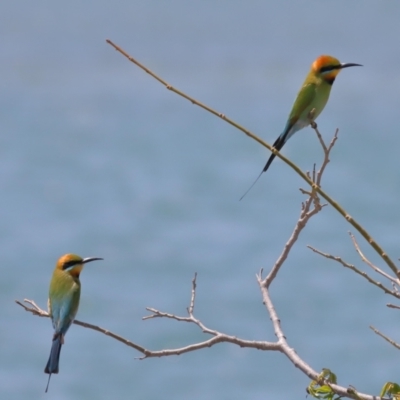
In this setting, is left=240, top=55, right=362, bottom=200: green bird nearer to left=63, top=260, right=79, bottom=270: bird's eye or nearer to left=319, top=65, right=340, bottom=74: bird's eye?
left=319, top=65, right=340, bottom=74: bird's eye

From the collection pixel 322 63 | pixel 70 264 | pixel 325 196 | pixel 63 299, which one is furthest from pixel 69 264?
pixel 325 196

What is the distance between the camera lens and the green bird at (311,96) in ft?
8.86

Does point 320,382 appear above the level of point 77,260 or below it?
below

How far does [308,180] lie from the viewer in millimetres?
1258

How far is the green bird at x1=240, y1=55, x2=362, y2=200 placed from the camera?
2699 mm

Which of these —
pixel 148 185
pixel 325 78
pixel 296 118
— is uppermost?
pixel 148 185

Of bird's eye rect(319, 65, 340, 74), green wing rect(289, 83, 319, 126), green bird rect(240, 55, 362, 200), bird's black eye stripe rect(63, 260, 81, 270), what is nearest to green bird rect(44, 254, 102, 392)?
bird's black eye stripe rect(63, 260, 81, 270)

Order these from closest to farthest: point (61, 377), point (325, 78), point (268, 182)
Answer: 1. point (325, 78)
2. point (61, 377)
3. point (268, 182)

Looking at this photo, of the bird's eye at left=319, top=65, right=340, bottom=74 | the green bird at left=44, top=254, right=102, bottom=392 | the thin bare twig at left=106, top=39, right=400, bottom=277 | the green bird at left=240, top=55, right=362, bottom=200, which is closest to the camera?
the thin bare twig at left=106, top=39, right=400, bottom=277

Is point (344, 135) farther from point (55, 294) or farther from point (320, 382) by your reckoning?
point (320, 382)

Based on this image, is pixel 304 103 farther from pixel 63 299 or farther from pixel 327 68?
pixel 63 299

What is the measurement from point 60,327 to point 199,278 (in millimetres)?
7642

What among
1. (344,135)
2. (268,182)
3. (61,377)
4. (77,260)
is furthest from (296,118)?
(344,135)

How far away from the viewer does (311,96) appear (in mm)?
2793
